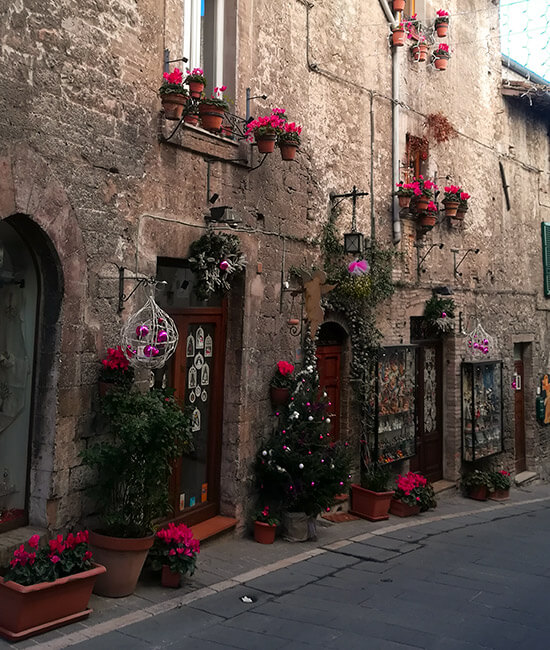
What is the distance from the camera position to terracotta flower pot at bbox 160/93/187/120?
602 cm

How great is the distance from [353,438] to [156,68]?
16.7ft

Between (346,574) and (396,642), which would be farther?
(346,574)

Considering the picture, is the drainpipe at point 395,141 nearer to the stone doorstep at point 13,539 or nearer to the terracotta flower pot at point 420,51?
the terracotta flower pot at point 420,51

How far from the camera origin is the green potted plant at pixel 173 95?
600cm

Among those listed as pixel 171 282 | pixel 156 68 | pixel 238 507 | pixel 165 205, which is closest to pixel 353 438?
pixel 238 507

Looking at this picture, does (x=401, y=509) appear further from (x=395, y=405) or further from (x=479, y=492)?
(x=479, y=492)

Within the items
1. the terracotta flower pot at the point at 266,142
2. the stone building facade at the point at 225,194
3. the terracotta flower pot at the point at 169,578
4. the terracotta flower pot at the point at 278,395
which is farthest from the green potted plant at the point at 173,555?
the terracotta flower pot at the point at 266,142

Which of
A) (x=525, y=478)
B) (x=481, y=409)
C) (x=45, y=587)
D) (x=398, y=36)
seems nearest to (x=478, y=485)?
(x=481, y=409)

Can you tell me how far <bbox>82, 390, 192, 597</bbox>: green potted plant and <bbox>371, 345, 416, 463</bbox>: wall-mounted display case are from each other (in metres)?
4.06

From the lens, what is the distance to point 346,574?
245 inches

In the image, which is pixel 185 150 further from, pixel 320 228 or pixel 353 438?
pixel 353 438

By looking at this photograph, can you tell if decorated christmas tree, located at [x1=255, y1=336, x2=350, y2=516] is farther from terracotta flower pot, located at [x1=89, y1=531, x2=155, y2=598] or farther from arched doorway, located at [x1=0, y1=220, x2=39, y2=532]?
arched doorway, located at [x1=0, y1=220, x2=39, y2=532]

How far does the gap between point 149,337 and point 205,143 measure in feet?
6.64

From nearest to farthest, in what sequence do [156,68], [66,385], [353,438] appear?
[66,385]
[156,68]
[353,438]
